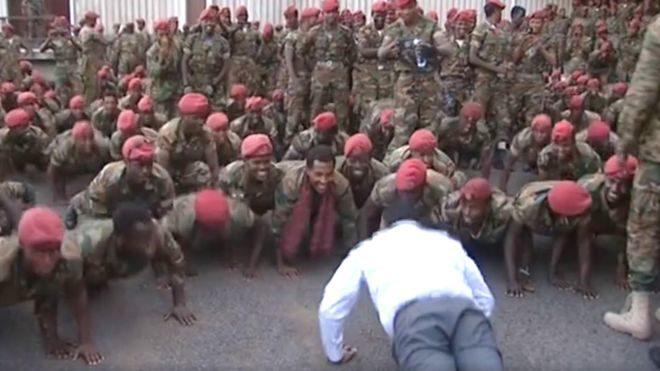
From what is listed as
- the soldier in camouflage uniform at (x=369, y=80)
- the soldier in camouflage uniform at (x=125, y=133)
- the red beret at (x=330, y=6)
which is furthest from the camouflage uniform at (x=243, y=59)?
the soldier in camouflage uniform at (x=125, y=133)

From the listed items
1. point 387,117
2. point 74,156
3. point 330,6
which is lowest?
point 74,156

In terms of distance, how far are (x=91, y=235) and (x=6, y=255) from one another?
1.61 ft

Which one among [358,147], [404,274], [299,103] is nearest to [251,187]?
[358,147]

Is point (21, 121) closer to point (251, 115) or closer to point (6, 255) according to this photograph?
point (251, 115)

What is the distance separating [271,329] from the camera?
4.38 metres

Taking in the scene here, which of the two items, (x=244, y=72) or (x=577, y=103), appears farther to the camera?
(x=244, y=72)

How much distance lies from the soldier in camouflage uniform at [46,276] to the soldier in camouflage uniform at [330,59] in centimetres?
444

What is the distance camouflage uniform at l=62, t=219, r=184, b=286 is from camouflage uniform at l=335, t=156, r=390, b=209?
1469mm

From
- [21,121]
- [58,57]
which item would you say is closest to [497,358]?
[21,121]

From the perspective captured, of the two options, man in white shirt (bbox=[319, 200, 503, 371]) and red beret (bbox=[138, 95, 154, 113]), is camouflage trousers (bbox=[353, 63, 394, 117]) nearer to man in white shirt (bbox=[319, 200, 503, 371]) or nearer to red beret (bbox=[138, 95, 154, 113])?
red beret (bbox=[138, 95, 154, 113])

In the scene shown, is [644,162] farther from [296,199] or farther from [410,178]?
[296,199]

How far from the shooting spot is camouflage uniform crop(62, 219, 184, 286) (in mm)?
4113

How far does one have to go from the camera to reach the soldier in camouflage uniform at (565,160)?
5770 mm

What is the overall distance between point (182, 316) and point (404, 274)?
177cm
